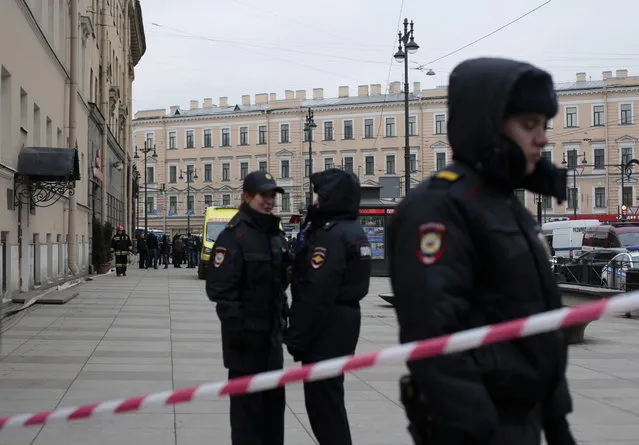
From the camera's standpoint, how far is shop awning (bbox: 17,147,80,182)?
16.5 m

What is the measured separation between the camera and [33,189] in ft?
56.3

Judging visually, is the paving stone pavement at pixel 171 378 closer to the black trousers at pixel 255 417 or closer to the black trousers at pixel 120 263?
the black trousers at pixel 255 417

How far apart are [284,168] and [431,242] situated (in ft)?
261

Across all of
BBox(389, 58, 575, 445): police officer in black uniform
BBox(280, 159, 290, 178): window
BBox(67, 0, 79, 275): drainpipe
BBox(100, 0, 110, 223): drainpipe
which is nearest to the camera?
BBox(389, 58, 575, 445): police officer in black uniform

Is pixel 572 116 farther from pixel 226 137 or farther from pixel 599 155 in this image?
pixel 226 137

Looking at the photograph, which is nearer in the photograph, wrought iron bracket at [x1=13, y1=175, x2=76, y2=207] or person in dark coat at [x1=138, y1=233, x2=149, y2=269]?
wrought iron bracket at [x1=13, y1=175, x2=76, y2=207]

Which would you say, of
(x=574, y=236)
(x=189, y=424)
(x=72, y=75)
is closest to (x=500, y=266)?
(x=189, y=424)

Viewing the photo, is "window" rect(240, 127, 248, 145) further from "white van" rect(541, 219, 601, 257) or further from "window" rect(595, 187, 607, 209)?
"white van" rect(541, 219, 601, 257)

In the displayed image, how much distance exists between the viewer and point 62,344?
10641mm

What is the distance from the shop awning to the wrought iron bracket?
15 centimetres

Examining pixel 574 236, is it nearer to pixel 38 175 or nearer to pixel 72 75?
pixel 72 75

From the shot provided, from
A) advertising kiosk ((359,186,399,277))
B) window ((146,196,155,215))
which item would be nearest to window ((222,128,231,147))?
window ((146,196,155,215))

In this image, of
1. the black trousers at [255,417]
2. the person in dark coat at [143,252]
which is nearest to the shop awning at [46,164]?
the black trousers at [255,417]

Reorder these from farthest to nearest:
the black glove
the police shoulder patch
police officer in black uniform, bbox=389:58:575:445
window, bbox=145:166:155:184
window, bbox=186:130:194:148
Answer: window, bbox=145:166:155:184, window, bbox=186:130:194:148, the black glove, the police shoulder patch, police officer in black uniform, bbox=389:58:575:445
